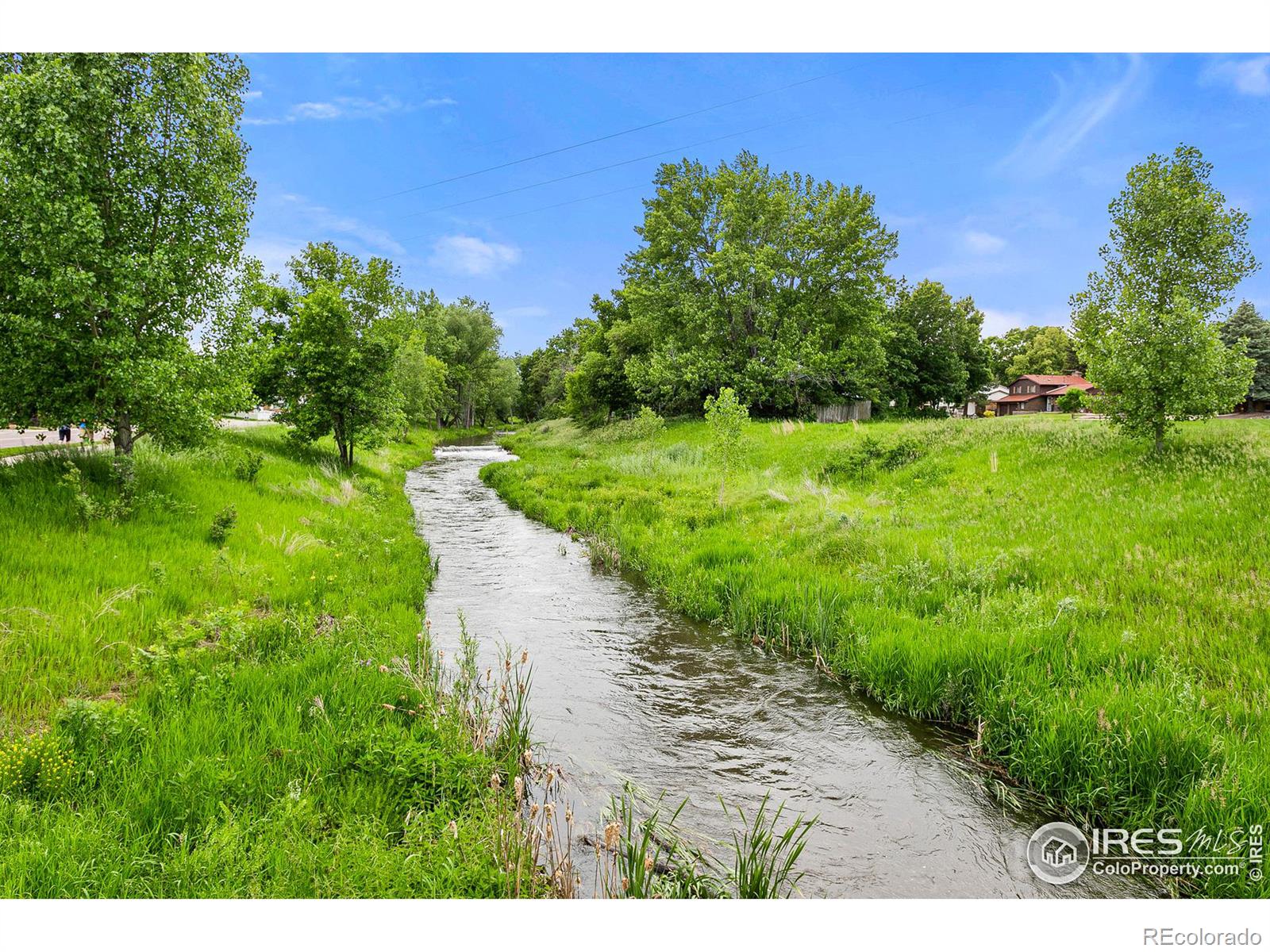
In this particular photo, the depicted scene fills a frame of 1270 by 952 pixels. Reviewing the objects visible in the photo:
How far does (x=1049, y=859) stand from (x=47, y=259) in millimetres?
14857

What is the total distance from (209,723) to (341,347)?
839 inches

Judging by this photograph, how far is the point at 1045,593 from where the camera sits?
8.48 m

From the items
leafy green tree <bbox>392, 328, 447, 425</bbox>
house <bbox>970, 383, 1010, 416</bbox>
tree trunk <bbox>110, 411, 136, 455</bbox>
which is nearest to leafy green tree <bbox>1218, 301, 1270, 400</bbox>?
house <bbox>970, 383, 1010, 416</bbox>

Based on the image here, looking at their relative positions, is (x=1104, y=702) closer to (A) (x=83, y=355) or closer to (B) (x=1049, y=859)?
(B) (x=1049, y=859)

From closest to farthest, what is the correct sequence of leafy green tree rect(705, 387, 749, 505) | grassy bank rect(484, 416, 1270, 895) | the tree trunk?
grassy bank rect(484, 416, 1270, 895), the tree trunk, leafy green tree rect(705, 387, 749, 505)

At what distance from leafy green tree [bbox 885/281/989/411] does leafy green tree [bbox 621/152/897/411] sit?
21231 mm

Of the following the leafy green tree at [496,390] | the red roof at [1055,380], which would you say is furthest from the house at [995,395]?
the leafy green tree at [496,390]

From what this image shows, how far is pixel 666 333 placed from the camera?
4253 cm

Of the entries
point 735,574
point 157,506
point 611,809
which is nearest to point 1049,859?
point 611,809

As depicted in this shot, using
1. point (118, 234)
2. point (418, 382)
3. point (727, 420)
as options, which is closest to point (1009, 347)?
point (418, 382)

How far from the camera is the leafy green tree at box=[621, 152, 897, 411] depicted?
1515 inches

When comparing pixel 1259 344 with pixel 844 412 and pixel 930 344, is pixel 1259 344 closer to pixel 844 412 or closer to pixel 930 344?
pixel 930 344

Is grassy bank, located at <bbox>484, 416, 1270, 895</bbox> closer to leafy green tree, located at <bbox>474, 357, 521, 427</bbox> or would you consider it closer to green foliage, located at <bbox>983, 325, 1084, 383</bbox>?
leafy green tree, located at <bbox>474, 357, 521, 427</bbox>

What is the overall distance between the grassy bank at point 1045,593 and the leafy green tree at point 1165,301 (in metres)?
1.56
